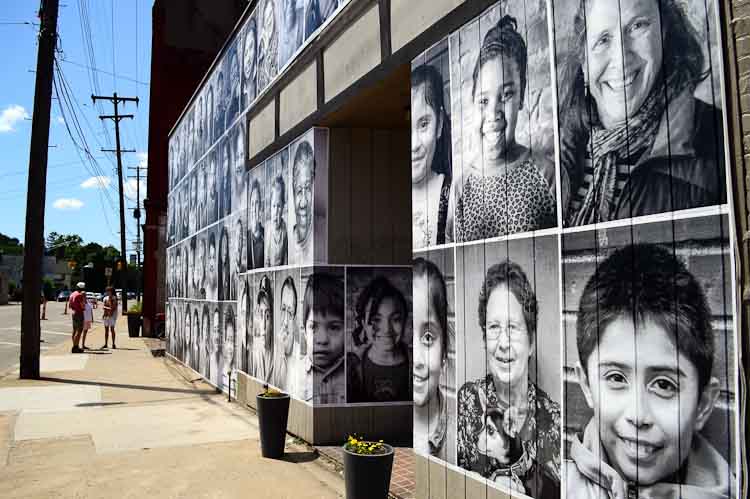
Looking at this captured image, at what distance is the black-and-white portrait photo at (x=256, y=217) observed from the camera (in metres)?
10.6

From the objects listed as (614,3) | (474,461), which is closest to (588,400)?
(474,461)

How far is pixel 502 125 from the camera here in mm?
4762

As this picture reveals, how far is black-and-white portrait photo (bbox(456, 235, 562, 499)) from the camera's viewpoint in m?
4.20

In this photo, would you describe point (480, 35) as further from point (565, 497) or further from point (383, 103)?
point (565, 497)

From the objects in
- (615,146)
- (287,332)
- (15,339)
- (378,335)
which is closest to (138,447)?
(287,332)

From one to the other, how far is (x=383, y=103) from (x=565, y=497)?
4938 mm

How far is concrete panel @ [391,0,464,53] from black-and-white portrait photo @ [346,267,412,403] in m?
3.12

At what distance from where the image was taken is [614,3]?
3.69 meters

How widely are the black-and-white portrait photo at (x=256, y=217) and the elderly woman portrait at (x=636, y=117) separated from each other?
719 cm

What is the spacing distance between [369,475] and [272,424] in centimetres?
269

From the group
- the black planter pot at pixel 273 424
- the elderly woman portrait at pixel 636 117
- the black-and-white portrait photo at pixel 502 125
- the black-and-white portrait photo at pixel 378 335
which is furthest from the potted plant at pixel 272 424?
the elderly woman portrait at pixel 636 117

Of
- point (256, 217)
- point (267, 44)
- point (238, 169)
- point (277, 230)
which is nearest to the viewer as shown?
point (277, 230)

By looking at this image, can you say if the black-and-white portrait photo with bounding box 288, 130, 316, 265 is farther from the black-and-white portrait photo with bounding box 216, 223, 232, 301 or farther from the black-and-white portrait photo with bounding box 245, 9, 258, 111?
the black-and-white portrait photo with bounding box 216, 223, 232, 301

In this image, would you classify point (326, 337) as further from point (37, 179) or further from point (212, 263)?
point (37, 179)
